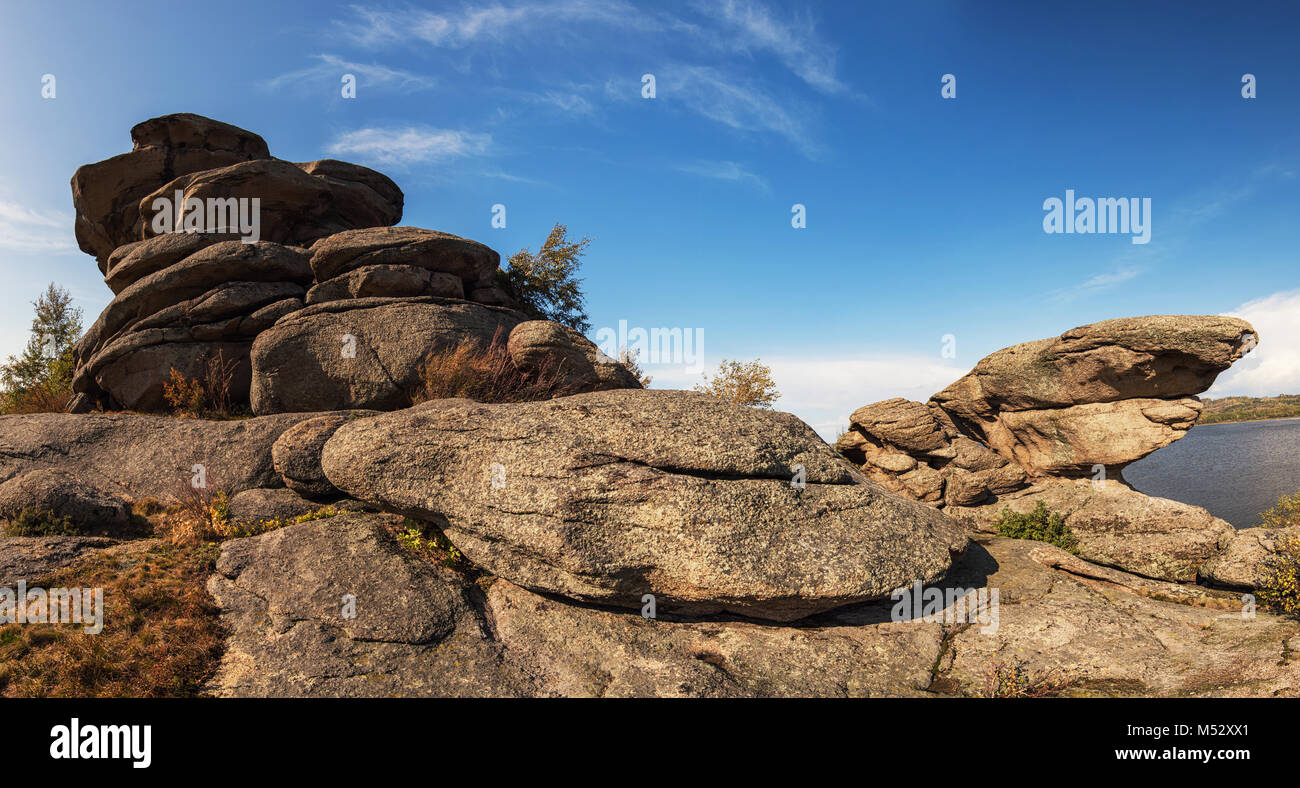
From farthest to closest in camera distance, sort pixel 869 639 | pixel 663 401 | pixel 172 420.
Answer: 1. pixel 172 420
2. pixel 663 401
3. pixel 869 639

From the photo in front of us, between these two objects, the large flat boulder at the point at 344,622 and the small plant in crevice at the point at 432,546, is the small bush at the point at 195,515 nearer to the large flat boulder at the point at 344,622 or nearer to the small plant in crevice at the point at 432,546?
the large flat boulder at the point at 344,622

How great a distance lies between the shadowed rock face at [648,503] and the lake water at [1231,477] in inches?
1028

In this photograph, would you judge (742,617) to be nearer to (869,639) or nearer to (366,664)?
(869,639)

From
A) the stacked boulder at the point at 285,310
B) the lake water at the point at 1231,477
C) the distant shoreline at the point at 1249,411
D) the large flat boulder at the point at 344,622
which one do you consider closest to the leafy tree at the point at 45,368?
the stacked boulder at the point at 285,310

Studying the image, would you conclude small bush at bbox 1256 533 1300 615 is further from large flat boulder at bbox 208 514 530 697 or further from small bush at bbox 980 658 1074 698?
large flat boulder at bbox 208 514 530 697

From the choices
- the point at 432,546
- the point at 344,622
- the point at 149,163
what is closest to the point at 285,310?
the point at 432,546

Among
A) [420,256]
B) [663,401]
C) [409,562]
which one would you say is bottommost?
[409,562]

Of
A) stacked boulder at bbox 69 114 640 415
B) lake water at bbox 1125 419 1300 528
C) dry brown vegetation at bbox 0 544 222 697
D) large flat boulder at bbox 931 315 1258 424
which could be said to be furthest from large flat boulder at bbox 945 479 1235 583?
dry brown vegetation at bbox 0 544 222 697

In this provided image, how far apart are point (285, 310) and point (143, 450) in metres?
5.81

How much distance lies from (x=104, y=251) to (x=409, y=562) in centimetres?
2808

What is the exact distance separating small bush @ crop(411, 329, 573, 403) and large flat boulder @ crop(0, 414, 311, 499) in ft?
11.5

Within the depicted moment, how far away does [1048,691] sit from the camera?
9.09 meters

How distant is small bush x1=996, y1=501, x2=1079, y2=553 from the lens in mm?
20109
